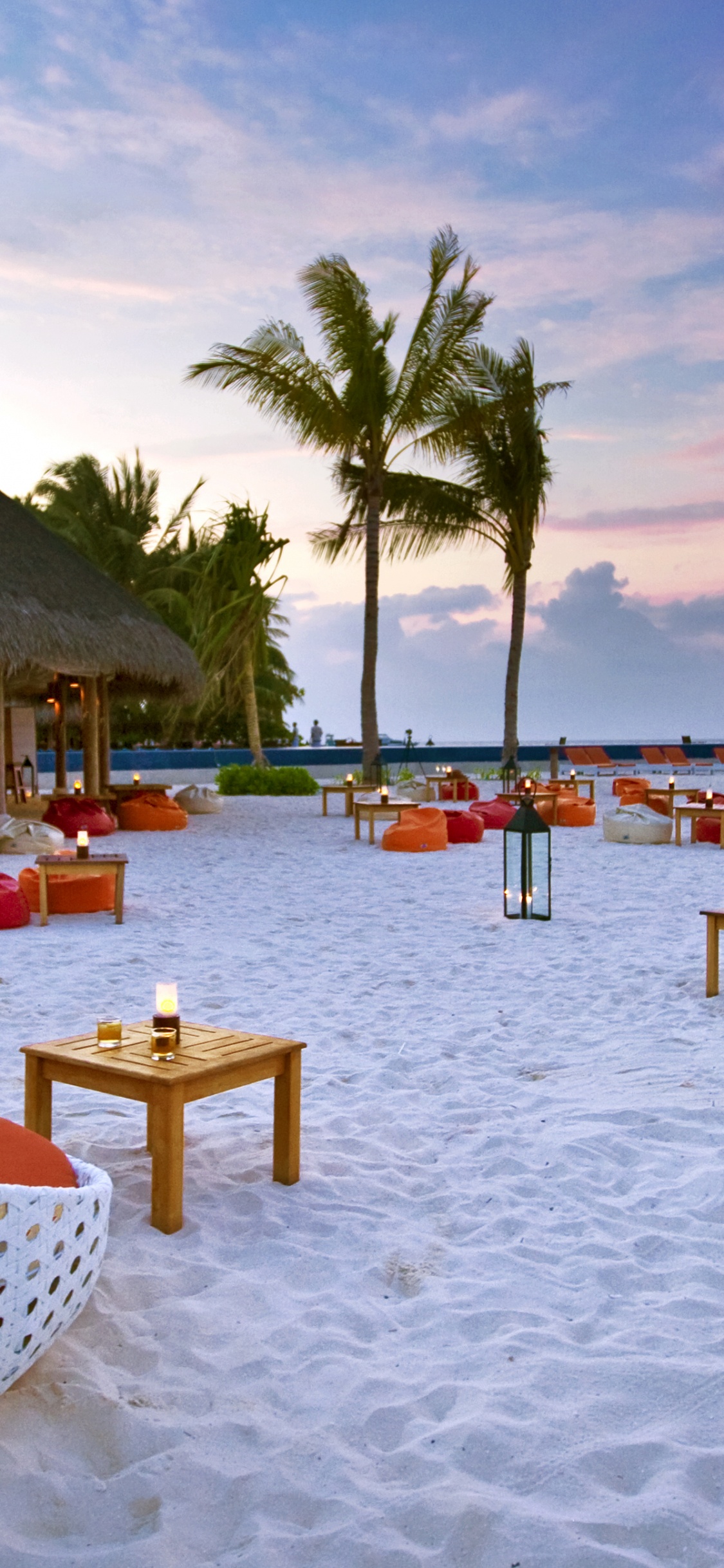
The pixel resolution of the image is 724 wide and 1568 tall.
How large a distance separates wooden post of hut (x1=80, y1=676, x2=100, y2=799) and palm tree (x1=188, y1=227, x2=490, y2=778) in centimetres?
A: 396

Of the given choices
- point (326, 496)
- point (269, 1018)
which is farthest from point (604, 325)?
point (269, 1018)

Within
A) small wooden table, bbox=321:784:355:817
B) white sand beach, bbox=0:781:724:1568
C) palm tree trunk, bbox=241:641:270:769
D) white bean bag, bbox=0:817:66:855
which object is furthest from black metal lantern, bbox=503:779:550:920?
palm tree trunk, bbox=241:641:270:769

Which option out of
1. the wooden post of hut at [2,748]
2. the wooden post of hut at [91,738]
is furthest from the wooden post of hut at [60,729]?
the wooden post of hut at [2,748]

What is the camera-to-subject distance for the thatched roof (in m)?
11.9

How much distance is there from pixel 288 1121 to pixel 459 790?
12.9 meters

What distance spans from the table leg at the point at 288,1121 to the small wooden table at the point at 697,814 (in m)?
8.48

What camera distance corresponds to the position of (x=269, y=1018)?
454 cm

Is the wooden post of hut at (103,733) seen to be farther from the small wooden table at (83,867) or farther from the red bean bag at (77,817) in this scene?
the small wooden table at (83,867)

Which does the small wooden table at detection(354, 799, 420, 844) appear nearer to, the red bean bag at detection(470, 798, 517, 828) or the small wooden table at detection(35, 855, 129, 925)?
the red bean bag at detection(470, 798, 517, 828)

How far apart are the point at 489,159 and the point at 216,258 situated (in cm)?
337

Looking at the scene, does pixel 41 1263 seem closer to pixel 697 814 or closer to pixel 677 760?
pixel 697 814

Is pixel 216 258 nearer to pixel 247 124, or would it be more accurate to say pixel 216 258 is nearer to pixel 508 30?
pixel 247 124

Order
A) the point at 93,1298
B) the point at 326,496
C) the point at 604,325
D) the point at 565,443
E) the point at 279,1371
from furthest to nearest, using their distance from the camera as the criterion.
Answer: the point at 565,443
the point at 326,496
the point at 604,325
the point at 93,1298
the point at 279,1371

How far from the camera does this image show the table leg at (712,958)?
4871 mm
